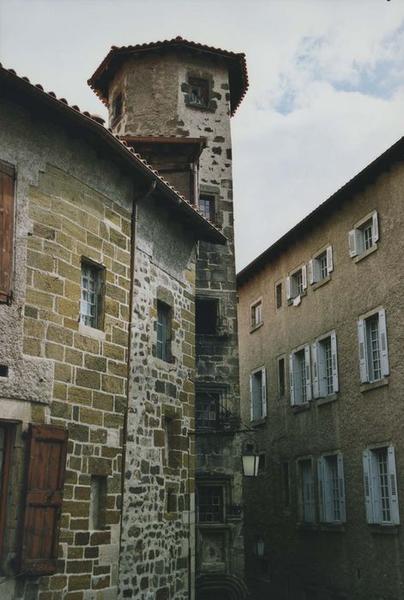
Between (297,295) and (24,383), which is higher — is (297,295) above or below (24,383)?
above

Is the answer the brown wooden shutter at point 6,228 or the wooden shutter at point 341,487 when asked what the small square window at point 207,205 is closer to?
the wooden shutter at point 341,487

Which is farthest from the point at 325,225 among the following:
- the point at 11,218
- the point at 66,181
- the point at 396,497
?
the point at 11,218

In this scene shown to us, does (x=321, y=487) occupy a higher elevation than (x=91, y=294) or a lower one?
lower

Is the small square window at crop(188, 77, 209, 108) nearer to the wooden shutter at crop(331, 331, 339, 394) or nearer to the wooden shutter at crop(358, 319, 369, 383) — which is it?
the wooden shutter at crop(331, 331, 339, 394)

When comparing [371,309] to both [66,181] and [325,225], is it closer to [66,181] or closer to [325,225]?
[325,225]

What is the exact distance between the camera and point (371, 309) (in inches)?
634

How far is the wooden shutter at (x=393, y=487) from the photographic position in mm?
14539

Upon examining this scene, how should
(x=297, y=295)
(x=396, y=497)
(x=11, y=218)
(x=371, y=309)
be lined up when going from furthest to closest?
(x=297, y=295)
(x=371, y=309)
(x=396, y=497)
(x=11, y=218)

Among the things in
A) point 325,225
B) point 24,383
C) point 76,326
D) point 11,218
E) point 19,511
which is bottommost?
point 19,511

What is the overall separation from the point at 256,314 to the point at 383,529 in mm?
9481

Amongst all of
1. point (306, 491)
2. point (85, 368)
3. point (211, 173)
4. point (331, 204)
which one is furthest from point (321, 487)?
point (85, 368)

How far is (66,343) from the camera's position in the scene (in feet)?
33.3

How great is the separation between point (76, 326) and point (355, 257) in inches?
325

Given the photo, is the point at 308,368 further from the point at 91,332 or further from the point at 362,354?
the point at 91,332
